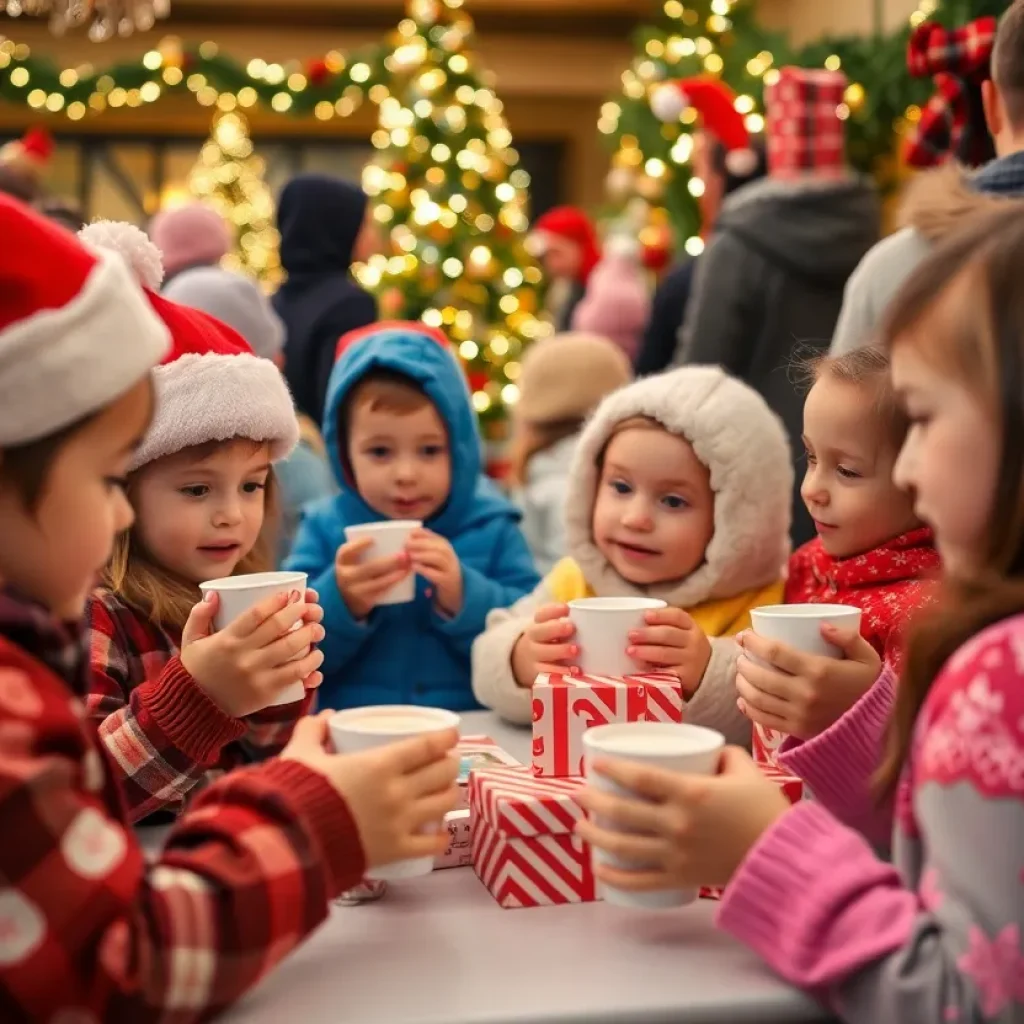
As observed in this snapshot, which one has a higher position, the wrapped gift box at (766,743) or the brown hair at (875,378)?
the brown hair at (875,378)

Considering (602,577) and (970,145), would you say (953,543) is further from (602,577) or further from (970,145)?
(970,145)

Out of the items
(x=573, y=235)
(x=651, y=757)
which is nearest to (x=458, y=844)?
(x=651, y=757)

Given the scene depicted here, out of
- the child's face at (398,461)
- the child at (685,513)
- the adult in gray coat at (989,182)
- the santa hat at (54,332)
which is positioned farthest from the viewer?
the child's face at (398,461)

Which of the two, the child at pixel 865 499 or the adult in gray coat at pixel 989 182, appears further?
the adult in gray coat at pixel 989 182

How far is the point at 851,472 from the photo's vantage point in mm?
2109

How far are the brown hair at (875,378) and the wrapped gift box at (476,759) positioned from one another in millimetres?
787

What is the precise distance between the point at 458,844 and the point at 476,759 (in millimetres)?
235

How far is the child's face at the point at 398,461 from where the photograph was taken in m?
3.12

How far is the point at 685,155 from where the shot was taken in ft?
25.5

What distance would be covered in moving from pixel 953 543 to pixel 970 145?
250 centimetres

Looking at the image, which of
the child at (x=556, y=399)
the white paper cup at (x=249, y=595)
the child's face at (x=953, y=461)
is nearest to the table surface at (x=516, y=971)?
the white paper cup at (x=249, y=595)

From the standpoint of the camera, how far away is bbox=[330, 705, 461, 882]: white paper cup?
54.2 inches

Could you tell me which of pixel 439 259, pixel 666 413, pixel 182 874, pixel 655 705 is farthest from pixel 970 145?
pixel 439 259

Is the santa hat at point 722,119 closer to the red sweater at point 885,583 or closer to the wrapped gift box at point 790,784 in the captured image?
the red sweater at point 885,583
